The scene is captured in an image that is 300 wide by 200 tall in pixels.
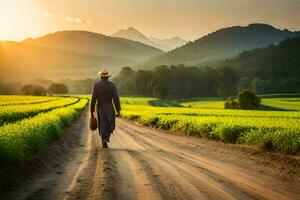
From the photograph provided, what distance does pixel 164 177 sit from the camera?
34.0 feet

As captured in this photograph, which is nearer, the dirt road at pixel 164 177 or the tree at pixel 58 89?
the dirt road at pixel 164 177

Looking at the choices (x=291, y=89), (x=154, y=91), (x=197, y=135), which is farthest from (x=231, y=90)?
(x=197, y=135)

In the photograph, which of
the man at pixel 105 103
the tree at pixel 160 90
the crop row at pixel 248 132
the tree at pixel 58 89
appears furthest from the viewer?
the tree at pixel 58 89

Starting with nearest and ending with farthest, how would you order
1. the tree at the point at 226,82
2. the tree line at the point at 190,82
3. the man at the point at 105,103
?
the man at the point at 105,103
the tree at the point at 226,82
the tree line at the point at 190,82

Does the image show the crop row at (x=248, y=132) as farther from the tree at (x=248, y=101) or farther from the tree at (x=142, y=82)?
the tree at (x=142, y=82)

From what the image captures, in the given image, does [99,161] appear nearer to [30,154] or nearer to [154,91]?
[30,154]

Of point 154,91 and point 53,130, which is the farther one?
point 154,91

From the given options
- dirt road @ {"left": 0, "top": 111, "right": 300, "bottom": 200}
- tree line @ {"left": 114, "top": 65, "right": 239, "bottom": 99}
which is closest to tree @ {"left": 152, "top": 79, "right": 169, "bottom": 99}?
tree line @ {"left": 114, "top": 65, "right": 239, "bottom": 99}

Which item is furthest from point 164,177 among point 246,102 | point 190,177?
point 246,102

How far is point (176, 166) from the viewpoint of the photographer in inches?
480

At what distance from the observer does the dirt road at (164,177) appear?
28.1ft

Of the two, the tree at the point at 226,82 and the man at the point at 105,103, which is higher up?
the tree at the point at 226,82

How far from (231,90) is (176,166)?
151145 millimetres

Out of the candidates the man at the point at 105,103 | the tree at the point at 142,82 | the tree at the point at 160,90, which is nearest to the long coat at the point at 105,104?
the man at the point at 105,103
